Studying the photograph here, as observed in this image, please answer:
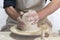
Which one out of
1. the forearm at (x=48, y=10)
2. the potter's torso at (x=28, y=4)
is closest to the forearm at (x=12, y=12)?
the potter's torso at (x=28, y=4)

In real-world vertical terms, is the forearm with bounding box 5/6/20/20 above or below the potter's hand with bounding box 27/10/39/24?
above

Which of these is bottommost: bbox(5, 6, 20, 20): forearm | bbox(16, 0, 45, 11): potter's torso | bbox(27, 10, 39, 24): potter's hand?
bbox(27, 10, 39, 24): potter's hand

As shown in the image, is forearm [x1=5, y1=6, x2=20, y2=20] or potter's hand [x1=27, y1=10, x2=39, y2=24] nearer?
potter's hand [x1=27, y1=10, x2=39, y2=24]

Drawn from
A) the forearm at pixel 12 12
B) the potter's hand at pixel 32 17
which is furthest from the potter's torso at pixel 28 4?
the potter's hand at pixel 32 17

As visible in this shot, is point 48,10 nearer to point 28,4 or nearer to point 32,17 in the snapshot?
point 28,4

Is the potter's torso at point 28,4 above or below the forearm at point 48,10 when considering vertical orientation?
above

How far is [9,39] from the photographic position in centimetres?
75

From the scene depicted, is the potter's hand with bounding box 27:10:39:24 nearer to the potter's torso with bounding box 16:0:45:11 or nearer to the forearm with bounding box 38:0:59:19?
the forearm with bounding box 38:0:59:19

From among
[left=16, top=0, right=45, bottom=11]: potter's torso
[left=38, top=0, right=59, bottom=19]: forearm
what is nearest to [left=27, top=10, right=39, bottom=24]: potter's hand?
[left=38, top=0, right=59, bottom=19]: forearm

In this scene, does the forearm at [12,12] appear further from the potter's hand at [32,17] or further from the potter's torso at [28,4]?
the potter's hand at [32,17]

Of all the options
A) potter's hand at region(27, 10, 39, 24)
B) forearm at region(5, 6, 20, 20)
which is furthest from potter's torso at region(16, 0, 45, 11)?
potter's hand at region(27, 10, 39, 24)

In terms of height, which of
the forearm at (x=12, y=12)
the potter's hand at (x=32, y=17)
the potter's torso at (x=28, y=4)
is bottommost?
the potter's hand at (x=32, y=17)

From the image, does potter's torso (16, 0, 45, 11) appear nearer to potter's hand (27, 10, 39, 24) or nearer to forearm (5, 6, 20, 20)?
forearm (5, 6, 20, 20)

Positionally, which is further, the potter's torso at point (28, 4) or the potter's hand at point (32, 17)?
the potter's torso at point (28, 4)
